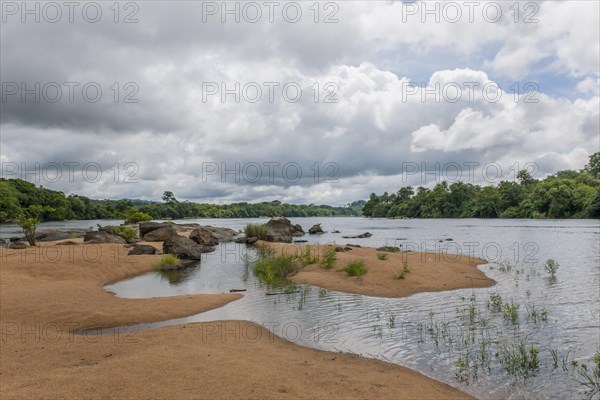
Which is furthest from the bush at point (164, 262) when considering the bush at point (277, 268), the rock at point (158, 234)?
the rock at point (158, 234)

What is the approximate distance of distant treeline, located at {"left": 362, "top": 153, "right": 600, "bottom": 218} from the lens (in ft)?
350

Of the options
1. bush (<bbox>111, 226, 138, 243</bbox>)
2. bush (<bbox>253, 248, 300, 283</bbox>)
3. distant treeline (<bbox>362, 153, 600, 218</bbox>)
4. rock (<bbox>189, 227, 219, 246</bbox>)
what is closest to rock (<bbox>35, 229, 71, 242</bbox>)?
bush (<bbox>111, 226, 138, 243</bbox>)

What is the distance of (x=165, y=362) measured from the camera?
8.17 metres

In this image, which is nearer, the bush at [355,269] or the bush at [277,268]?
the bush at [355,269]

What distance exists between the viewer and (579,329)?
1198 centimetres

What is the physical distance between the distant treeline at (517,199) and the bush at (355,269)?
103 meters

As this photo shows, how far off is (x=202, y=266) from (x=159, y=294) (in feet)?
32.0

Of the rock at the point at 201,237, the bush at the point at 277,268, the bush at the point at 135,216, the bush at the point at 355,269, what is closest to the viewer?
the bush at the point at 355,269

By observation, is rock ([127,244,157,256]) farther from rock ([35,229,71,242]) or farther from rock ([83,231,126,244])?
rock ([35,229,71,242])

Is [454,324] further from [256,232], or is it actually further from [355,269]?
[256,232]

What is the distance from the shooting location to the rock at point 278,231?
47.4 meters

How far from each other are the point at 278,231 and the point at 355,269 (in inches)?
1151

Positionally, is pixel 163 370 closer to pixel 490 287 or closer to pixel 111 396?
pixel 111 396

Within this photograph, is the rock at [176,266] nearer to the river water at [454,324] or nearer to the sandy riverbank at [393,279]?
the river water at [454,324]
